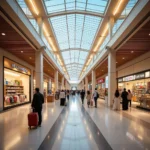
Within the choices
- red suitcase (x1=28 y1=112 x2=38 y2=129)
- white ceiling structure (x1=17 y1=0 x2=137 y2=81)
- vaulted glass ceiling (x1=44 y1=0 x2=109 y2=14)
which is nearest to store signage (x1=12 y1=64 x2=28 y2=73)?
white ceiling structure (x1=17 y1=0 x2=137 y2=81)

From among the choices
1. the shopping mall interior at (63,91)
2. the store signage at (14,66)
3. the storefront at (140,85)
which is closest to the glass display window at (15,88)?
the shopping mall interior at (63,91)

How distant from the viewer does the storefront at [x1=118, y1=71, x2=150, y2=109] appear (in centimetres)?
1308

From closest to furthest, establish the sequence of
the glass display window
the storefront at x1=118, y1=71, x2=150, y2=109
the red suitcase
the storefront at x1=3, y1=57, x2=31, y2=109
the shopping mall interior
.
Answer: the shopping mall interior
the red suitcase
the storefront at x1=118, y1=71, x2=150, y2=109
the storefront at x1=3, y1=57, x2=31, y2=109
the glass display window

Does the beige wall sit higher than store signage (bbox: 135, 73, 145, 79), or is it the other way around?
the beige wall

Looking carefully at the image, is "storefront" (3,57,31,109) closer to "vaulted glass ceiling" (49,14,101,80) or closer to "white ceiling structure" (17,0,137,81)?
"white ceiling structure" (17,0,137,81)

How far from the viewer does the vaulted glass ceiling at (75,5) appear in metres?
15.2

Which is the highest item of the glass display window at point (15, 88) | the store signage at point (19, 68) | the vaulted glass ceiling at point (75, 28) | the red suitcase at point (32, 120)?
the vaulted glass ceiling at point (75, 28)

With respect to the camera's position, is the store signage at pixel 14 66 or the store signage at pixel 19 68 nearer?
the store signage at pixel 14 66

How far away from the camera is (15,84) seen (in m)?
16.1

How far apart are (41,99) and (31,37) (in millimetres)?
5120

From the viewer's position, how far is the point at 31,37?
10.8 meters

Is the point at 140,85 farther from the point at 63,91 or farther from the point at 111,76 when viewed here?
the point at 63,91

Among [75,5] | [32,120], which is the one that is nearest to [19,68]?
[75,5]

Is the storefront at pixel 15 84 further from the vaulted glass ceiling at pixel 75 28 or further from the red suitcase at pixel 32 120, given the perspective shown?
the red suitcase at pixel 32 120
